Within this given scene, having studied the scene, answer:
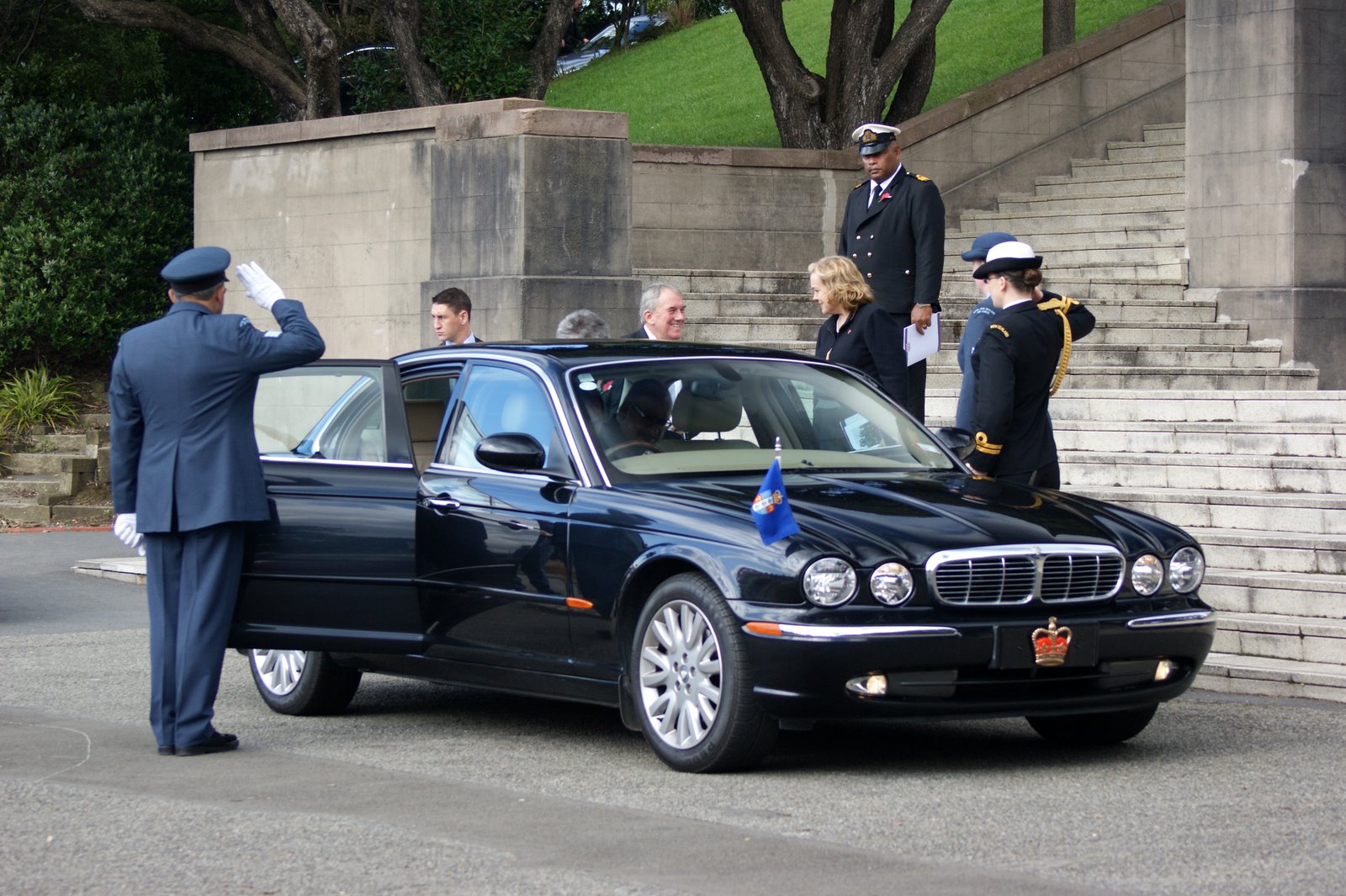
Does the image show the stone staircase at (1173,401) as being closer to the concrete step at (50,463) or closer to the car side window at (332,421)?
the car side window at (332,421)

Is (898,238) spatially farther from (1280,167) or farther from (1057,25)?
(1057,25)

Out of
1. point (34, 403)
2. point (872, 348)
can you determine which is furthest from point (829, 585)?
point (34, 403)

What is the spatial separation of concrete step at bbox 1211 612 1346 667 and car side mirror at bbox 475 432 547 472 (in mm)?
3518

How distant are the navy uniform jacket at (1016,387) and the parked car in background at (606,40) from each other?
134 feet

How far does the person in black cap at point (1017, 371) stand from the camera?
8.63 meters

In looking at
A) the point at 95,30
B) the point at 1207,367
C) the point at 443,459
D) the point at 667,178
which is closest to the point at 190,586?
the point at 443,459

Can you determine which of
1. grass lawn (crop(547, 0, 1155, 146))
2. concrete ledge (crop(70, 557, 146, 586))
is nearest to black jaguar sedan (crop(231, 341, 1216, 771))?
concrete ledge (crop(70, 557, 146, 586))

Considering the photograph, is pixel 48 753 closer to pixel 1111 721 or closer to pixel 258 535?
pixel 258 535

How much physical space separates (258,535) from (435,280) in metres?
8.89

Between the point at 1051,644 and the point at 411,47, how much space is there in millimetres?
16594

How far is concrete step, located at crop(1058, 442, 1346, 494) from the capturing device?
11000 mm

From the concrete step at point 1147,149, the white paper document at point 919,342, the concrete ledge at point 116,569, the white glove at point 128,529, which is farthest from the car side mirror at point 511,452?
the concrete step at point 1147,149

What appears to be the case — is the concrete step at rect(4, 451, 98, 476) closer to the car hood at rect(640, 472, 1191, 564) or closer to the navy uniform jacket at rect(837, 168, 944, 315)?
the navy uniform jacket at rect(837, 168, 944, 315)

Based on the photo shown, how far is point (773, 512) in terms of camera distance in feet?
22.6
